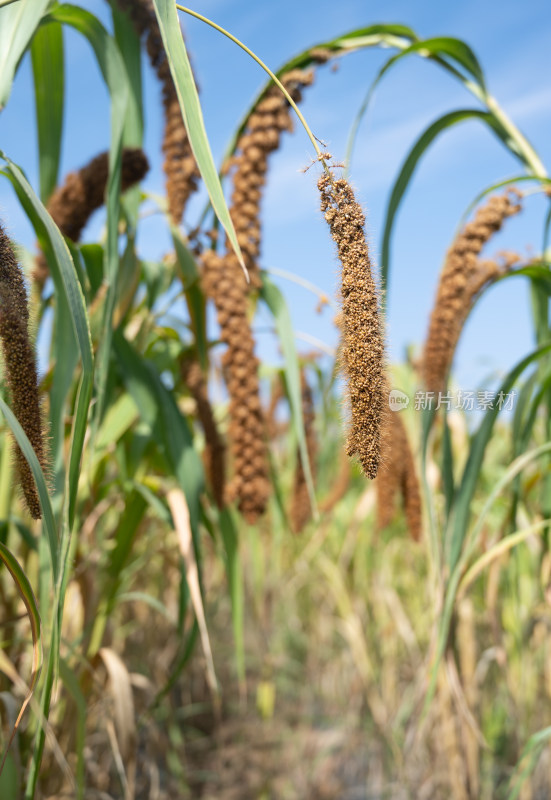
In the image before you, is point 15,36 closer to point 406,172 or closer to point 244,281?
point 244,281

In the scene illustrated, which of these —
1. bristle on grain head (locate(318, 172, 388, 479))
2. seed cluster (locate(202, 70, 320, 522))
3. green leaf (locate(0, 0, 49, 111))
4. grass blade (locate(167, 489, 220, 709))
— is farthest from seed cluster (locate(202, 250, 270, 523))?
bristle on grain head (locate(318, 172, 388, 479))

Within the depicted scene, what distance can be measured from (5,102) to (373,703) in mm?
2574

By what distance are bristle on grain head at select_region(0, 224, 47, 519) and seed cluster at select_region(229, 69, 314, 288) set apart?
0.70 metres

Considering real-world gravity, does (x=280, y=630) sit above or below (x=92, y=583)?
below

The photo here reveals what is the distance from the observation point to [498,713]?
2.87 metres

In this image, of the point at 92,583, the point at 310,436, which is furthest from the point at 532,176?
the point at 92,583

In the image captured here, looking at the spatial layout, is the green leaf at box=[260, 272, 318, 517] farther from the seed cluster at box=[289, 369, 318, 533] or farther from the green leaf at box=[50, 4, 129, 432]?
the seed cluster at box=[289, 369, 318, 533]

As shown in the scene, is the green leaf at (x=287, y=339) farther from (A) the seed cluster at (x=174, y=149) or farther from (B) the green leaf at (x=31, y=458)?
(B) the green leaf at (x=31, y=458)

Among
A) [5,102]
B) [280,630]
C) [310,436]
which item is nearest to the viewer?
[5,102]

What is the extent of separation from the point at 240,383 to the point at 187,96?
70cm

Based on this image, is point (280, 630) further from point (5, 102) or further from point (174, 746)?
point (5, 102)

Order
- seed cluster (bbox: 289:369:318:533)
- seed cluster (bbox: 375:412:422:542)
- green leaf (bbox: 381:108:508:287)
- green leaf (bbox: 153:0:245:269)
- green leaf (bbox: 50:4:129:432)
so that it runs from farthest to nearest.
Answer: seed cluster (bbox: 289:369:318:533) → seed cluster (bbox: 375:412:422:542) → green leaf (bbox: 381:108:508:287) → green leaf (bbox: 50:4:129:432) → green leaf (bbox: 153:0:245:269)

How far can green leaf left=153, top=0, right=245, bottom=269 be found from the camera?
22.3 inches

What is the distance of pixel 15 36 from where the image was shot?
78cm
